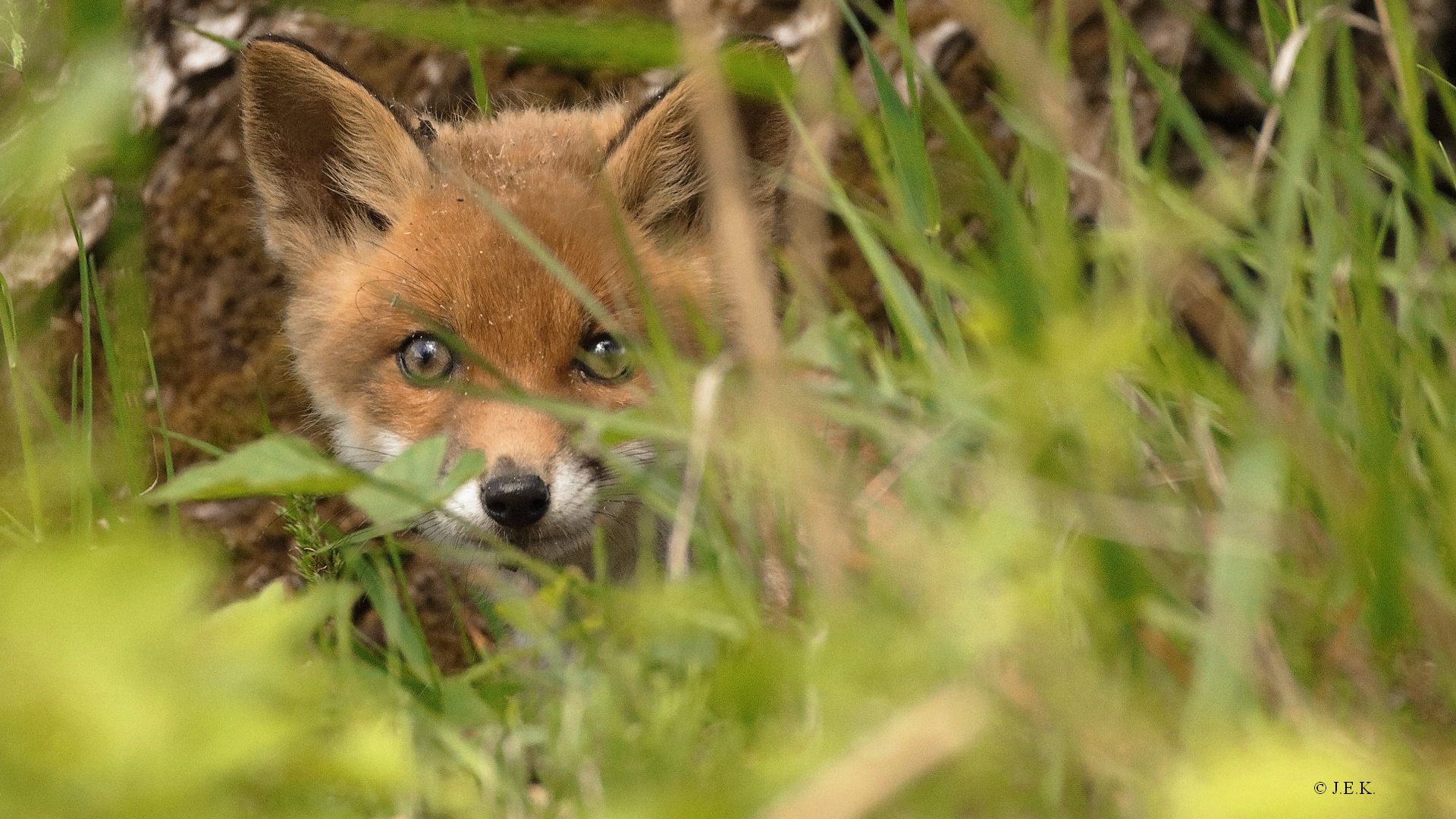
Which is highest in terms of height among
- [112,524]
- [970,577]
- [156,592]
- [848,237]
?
[156,592]

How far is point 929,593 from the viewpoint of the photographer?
1.19 m

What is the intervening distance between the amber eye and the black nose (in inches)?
18.4

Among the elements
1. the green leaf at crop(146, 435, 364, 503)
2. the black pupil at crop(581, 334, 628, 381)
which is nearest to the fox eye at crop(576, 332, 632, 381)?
the black pupil at crop(581, 334, 628, 381)

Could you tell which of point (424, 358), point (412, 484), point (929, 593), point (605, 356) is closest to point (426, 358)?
point (424, 358)

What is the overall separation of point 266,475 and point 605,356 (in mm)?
1433

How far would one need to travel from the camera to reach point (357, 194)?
10.2ft

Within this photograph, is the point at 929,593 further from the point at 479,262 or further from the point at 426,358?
the point at 426,358

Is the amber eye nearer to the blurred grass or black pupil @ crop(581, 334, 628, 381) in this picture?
black pupil @ crop(581, 334, 628, 381)

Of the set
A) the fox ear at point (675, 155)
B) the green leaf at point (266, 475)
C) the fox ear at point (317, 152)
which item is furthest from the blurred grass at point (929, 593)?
the fox ear at point (317, 152)

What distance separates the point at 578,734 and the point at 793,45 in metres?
2.80

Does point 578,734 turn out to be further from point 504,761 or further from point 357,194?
point 357,194

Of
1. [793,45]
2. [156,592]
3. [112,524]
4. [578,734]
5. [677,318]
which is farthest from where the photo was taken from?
[793,45]

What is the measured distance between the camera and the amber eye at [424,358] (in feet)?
9.07

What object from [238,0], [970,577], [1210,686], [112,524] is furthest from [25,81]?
[238,0]
